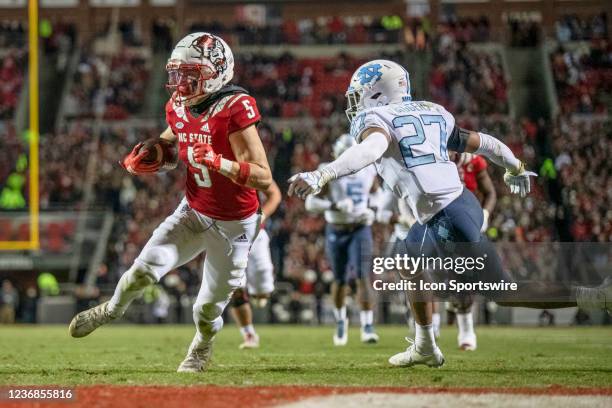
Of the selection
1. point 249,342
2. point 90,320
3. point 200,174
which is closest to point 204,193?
point 200,174

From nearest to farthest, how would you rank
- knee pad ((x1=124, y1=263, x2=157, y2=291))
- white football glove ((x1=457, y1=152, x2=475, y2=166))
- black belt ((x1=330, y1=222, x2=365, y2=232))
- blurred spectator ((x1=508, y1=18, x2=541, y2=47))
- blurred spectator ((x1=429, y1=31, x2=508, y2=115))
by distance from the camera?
knee pad ((x1=124, y1=263, x2=157, y2=291))
white football glove ((x1=457, y1=152, x2=475, y2=166))
black belt ((x1=330, y1=222, x2=365, y2=232))
blurred spectator ((x1=429, y1=31, x2=508, y2=115))
blurred spectator ((x1=508, y1=18, x2=541, y2=47))

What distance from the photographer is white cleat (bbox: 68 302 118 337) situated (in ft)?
18.6

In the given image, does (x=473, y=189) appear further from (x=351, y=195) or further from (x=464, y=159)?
(x=351, y=195)

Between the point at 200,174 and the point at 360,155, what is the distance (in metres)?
0.99

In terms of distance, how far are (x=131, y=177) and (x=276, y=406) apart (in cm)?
1522

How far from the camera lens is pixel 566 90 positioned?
20.9 meters

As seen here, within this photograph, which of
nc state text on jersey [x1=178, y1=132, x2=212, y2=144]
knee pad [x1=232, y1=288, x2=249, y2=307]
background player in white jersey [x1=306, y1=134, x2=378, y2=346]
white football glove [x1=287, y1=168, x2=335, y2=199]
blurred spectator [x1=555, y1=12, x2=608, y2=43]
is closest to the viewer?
white football glove [x1=287, y1=168, x2=335, y2=199]

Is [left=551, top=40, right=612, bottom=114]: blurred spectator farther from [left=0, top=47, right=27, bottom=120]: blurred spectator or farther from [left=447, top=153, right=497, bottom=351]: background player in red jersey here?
[left=0, top=47, right=27, bottom=120]: blurred spectator

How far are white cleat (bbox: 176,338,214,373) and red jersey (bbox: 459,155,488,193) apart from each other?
10.7 ft

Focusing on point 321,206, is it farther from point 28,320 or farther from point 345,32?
point 345,32

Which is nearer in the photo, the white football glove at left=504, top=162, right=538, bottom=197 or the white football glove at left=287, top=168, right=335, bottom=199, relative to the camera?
the white football glove at left=287, top=168, right=335, bottom=199

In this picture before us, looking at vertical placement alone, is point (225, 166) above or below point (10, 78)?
below

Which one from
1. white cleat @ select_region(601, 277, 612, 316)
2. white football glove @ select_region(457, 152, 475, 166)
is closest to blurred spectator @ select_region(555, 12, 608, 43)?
white football glove @ select_region(457, 152, 475, 166)

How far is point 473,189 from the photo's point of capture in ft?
28.5
